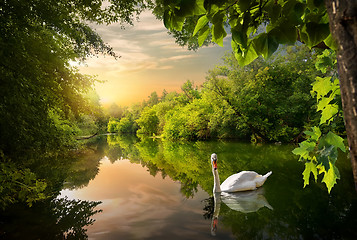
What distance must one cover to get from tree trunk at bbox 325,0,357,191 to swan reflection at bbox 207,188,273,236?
610cm

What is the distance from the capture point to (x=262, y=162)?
43.3ft

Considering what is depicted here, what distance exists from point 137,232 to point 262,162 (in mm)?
9990

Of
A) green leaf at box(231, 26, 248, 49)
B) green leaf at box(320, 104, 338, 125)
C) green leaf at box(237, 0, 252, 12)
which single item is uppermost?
green leaf at box(237, 0, 252, 12)

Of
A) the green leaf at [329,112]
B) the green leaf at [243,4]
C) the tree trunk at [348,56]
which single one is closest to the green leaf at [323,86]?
the green leaf at [329,112]

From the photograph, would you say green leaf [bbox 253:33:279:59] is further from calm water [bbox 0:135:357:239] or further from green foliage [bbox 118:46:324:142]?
green foliage [bbox 118:46:324:142]

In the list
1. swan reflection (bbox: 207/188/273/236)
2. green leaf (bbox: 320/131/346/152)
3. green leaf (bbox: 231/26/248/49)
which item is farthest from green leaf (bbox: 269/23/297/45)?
swan reflection (bbox: 207/188/273/236)

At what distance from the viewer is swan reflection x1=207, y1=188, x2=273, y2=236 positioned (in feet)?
21.9

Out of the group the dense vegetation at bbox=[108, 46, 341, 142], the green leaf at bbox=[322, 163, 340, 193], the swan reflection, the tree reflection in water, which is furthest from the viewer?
the dense vegetation at bbox=[108, 46, 341, 142]

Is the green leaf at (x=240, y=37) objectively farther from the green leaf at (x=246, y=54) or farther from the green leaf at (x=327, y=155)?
the green leaf at (x=327, y=155)

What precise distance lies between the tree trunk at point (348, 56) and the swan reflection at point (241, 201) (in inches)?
240

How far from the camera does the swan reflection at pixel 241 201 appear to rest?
668 cm

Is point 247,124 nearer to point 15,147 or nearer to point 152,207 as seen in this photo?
point 152,207

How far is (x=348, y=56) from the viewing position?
0.54m

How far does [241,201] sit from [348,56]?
767 cm
